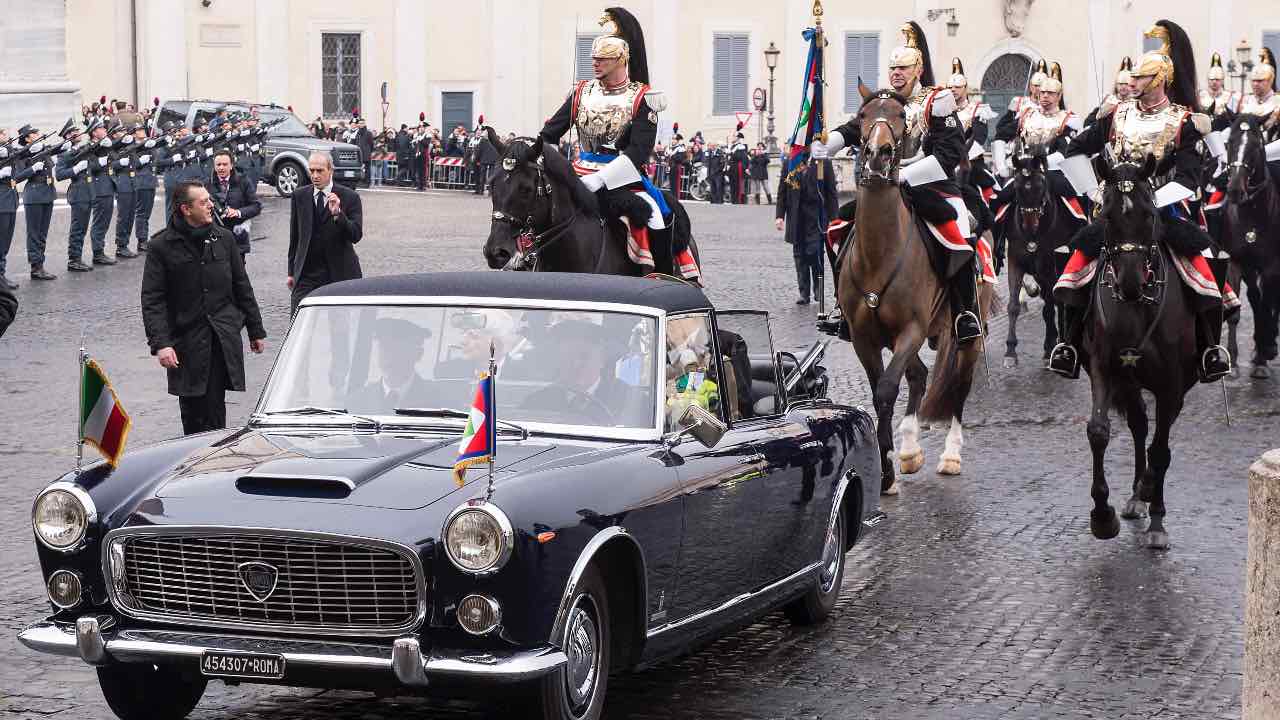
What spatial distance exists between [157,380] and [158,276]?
5751 millimetres

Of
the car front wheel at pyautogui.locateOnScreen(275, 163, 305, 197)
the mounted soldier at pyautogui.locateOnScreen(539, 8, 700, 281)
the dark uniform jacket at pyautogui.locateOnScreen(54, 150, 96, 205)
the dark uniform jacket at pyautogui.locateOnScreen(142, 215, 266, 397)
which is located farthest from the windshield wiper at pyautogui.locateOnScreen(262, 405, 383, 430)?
the car front wheel at pyautogui.locateOnScreen(275, 163, 305, 197)

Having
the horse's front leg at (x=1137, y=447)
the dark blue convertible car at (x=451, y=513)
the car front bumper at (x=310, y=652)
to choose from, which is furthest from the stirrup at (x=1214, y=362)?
the car front bumper at (x=310, y=652)

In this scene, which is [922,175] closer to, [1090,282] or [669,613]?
[1090,282]

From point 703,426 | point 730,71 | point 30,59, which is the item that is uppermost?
point 730,71

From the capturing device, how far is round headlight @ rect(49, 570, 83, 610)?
6293 millimetres

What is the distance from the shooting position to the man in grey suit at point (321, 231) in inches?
543

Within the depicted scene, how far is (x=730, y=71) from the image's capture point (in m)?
55.1

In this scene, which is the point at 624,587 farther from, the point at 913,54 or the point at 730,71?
the point at 730,71

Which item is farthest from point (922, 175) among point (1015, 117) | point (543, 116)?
point (543, 116)

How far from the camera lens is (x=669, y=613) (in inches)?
267

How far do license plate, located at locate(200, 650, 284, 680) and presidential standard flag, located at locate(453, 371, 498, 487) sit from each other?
0.75m

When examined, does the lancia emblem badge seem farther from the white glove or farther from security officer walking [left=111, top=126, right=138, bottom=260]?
security officer walking [left=111, top=126, right=138, bottom=260]

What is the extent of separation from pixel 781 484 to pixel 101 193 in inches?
867

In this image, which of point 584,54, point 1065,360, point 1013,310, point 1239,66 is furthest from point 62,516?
point 584,54
